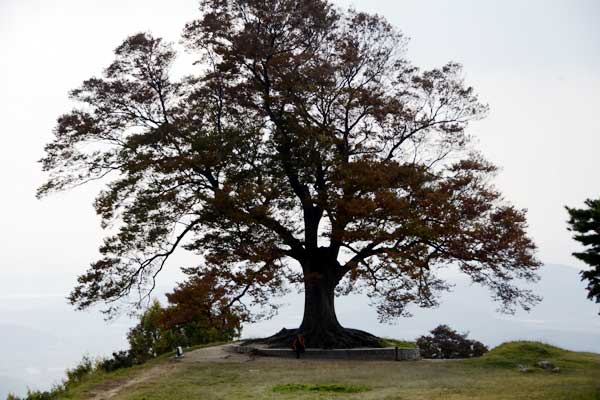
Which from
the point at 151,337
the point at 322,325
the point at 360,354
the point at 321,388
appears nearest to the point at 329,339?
the point at 322,325

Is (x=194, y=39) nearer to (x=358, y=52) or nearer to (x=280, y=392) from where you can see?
(x=358, y=52)

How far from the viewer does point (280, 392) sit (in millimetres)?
14461

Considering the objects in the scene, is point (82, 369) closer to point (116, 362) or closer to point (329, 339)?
point (116, 362)

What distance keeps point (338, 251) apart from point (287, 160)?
15.5 ft

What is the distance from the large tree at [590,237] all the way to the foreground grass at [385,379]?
2.28m

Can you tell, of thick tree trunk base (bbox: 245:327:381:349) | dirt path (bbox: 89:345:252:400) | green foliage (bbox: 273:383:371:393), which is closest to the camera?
green foliage (bbox: 273:383:371:393)

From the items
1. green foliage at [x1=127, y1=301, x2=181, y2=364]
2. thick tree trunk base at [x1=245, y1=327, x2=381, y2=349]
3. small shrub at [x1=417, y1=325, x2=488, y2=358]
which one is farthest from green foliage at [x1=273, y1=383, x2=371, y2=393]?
green foliage at [x1=127, y1=301, x2=181, y2=364]

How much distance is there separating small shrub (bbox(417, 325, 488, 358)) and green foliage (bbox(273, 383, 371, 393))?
12547 millimetres

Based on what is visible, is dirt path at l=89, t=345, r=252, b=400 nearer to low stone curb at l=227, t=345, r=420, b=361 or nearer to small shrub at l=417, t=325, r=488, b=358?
low stone curb at l=227, t=345, r=420, b=361

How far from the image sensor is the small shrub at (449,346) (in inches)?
1037

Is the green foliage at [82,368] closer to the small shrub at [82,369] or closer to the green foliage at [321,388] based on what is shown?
the small shrub at [82,369]

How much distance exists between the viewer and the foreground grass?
13.7 meters

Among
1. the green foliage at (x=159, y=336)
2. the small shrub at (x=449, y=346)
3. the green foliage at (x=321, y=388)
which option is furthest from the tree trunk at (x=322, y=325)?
the green foliage at (x=321, y=388)

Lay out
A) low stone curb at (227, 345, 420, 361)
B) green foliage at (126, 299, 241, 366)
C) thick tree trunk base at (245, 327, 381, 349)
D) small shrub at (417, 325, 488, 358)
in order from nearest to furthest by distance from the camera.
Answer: low stone curb at (227, 345, 420, 361)
thick tree trunk base at (245, 327, 381, 349)
green foliage at (126, 299, 241, 366)
small shrub at (417, 325, 488, 358)
